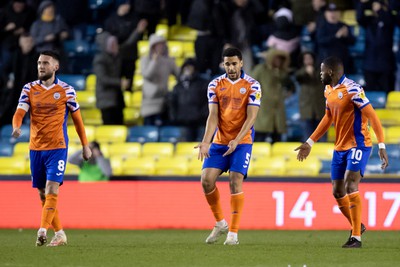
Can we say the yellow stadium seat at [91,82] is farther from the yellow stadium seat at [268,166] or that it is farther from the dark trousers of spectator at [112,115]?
the yellow stadium seat at [268,166]

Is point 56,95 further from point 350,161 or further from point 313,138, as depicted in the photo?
point 350,161

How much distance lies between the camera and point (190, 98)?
20.0 m

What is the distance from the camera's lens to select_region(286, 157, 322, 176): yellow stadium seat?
19.0 metres

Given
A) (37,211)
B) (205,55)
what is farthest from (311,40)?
(37,211)

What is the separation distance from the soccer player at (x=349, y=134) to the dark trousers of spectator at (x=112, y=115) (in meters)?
8.06

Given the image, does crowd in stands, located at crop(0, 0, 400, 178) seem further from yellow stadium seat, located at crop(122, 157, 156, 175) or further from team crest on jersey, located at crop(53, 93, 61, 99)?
team crest on jersey, located at crop(53, 93, 61, 99)

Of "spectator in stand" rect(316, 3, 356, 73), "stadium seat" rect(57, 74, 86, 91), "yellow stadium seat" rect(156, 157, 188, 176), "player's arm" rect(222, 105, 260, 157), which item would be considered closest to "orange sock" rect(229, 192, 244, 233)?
"player's arm" rect(222, 105, 260, 157)

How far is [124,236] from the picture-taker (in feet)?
52.3

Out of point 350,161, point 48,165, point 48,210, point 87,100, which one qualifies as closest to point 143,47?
point 87,100

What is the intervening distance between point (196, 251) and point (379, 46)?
8.55 metres

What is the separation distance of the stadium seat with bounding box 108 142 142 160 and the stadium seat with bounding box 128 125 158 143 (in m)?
0.59

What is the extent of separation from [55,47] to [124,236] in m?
6.58

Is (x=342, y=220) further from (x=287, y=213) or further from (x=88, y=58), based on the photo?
(x=88, y=58)

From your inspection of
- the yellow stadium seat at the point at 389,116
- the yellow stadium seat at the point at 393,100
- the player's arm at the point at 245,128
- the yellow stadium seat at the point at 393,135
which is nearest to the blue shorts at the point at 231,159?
A: the player's arm at the point at 245,128
